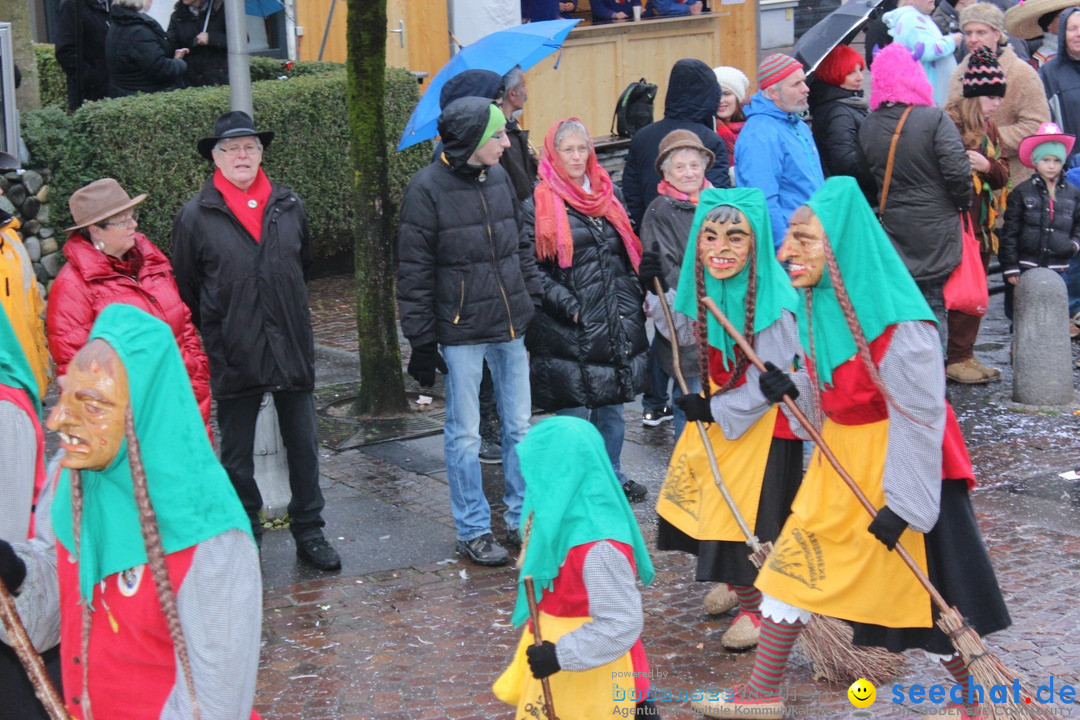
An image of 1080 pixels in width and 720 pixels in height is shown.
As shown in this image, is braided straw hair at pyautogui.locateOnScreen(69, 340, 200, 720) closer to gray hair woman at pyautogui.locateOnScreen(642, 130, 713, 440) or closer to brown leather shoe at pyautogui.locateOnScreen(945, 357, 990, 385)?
gray hair woman at pyautogui.locateOnScreen(642, 130, 713, 440)

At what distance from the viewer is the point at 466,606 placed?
249 inches

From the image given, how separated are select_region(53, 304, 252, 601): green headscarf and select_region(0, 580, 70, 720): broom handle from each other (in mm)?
237

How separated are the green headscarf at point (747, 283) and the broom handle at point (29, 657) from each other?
311 centimetres

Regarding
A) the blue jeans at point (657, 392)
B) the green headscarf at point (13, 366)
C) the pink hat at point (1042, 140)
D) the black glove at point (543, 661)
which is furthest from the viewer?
the pink hat at point (1042, 140)

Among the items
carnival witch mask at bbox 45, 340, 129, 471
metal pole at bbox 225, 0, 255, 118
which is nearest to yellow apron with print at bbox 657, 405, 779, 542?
carnival witch mask at bbox 45, 340, 129, 471

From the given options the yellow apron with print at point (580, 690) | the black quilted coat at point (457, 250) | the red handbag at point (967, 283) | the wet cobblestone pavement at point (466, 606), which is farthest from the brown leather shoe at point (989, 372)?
the yellow apron with print at point (580, 690)

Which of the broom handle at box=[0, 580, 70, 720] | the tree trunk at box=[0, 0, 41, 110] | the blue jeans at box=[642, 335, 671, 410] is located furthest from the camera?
the tree trunk at box=[0, 0, 41, 110]

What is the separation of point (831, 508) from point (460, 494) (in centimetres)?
244

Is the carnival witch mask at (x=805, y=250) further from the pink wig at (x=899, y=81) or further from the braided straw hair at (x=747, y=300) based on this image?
the pink wig at (x=899, y=81)

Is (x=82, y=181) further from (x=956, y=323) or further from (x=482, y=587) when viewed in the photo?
(x=956, y=323)

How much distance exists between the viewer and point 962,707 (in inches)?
195

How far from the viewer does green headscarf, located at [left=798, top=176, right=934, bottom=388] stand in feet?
15.4

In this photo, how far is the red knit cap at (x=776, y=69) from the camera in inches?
338

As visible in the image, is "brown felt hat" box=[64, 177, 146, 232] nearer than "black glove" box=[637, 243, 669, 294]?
Yes
